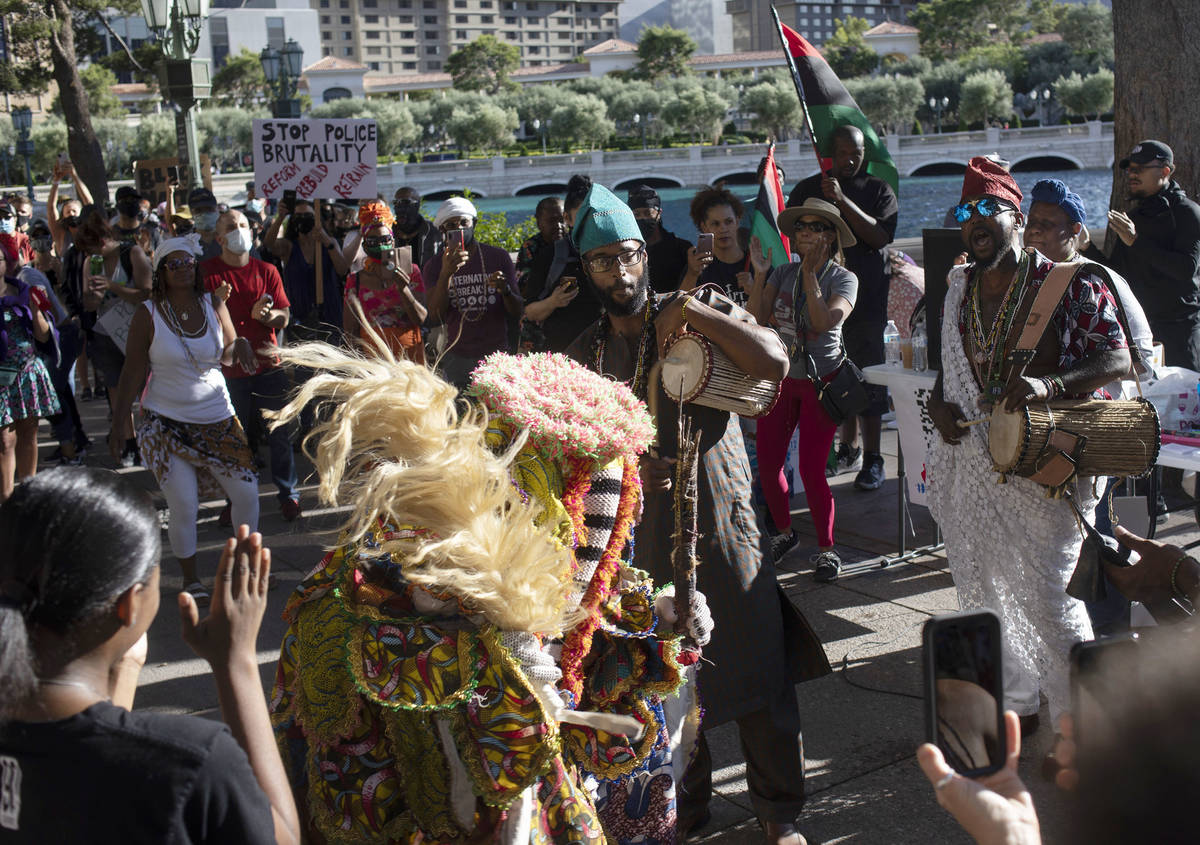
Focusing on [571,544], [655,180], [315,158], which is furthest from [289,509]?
[655,180]

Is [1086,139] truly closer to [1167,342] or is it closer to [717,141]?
[717,141]

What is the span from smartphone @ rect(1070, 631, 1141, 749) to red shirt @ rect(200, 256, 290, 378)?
21.1ft

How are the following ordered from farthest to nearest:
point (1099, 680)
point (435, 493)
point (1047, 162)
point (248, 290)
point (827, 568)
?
point (1047, 162) < point (248, 290) < point (827, 568) < point (435, 493) < point (1099, 680)

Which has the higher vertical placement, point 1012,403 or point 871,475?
point 1012,403

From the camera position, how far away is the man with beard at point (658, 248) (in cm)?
664

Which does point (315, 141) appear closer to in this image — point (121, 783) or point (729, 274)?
point (729, 274)

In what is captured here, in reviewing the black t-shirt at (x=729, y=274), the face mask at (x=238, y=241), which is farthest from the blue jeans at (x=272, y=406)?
the black t-shirt at (x=729, y=274)

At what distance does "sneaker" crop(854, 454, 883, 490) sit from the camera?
741 cm

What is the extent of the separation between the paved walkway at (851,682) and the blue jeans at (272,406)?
0.28 m

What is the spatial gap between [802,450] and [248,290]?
365cm

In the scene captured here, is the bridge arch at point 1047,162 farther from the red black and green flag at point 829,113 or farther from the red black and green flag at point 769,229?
the red black and green flag at point 769,229

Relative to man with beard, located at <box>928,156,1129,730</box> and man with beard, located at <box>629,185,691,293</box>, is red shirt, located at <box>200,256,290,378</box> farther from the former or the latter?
man with beard, located at <box>928,156,1129,730</box>

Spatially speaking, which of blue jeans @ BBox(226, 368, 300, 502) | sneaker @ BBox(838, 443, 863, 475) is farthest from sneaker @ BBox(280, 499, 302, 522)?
sneaker @ BBox(838, 443, 863, 475)

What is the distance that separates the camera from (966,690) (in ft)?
4.64
